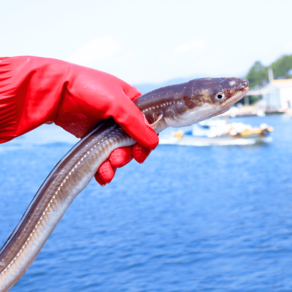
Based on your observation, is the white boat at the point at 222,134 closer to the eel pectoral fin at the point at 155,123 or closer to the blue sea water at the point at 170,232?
the blue sea water at the point at 170,232

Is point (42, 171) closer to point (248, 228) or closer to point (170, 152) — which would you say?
point (170, 152)

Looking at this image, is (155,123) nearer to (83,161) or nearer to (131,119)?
(131,119)

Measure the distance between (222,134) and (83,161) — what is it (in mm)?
57714

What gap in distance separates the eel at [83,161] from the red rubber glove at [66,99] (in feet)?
0.53

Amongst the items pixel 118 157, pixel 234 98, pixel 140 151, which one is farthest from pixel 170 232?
pixel 234 98

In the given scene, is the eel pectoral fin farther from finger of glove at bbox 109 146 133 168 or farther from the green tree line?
the green tree line

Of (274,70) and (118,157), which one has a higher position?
(118,157)

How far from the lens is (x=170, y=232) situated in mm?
31703

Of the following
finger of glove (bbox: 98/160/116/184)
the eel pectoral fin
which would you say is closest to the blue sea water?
finger of glove (bbox: 98/160/116/184)

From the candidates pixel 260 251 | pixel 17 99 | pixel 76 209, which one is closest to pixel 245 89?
pixel 17 99

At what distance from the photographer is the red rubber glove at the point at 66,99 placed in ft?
12.0

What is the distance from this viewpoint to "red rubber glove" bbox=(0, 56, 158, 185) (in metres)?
3.66

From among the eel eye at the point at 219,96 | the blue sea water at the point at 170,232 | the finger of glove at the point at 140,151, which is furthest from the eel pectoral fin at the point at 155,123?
the blue sea water at the point at 170,232

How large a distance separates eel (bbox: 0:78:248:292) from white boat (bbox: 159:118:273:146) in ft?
173
